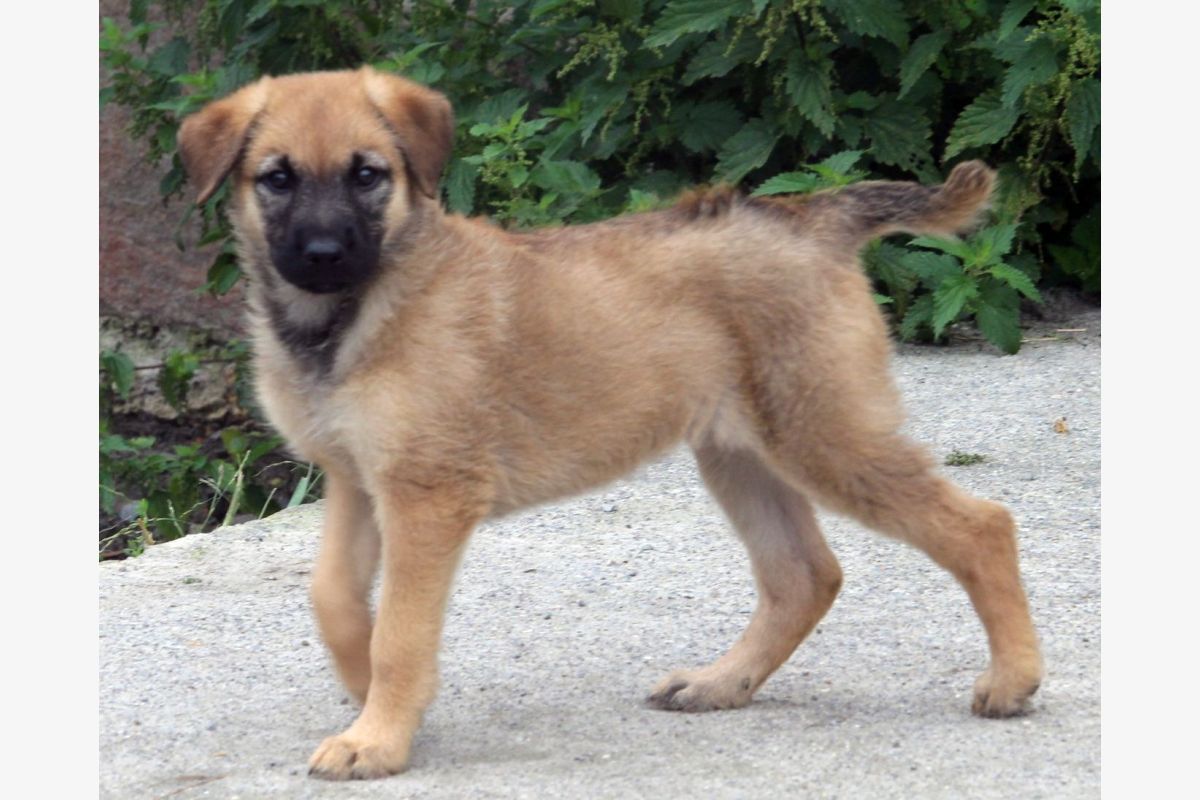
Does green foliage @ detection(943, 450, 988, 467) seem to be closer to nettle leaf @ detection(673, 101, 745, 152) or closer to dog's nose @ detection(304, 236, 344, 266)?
nettle leaf @ detection(673, 101, 745, 152)

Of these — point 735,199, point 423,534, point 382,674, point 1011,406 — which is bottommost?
point 1011,406

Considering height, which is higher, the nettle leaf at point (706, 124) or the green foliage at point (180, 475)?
the nettle leaf at point (706, 124)

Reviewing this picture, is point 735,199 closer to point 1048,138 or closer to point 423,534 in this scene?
point 423,534

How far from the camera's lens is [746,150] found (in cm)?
774

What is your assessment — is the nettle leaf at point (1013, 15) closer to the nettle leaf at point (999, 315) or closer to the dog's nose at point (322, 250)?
the nettle leaf at point (999, 315)

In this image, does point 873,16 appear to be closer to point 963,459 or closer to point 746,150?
point 746,150

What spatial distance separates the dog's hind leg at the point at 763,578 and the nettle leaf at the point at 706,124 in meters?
3.45

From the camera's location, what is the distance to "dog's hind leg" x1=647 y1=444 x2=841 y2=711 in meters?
4.53

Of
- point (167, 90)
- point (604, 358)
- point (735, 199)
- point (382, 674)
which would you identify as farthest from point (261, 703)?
point (167, 90)

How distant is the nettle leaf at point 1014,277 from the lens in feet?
24.3

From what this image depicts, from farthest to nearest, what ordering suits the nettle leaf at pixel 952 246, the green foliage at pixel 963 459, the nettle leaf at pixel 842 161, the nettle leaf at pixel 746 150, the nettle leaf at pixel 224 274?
the nettle leaf at pixel 224 274, the nettle leaf at pixel 746 150, the nettle leaf at pixel 952 246, the nettle leaf at pixel 842 161, the green foliage at pixel 963 459

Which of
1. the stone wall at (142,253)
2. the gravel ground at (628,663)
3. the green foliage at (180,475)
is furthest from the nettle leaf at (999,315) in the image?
the stone wall at (142,253)

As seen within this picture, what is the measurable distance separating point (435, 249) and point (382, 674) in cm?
105

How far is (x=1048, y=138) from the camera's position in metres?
7.76
